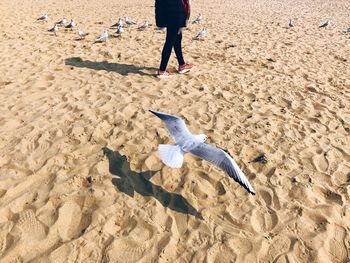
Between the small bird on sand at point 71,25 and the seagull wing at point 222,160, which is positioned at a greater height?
the seagull wing at point 222,160

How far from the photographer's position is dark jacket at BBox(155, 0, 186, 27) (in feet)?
21.3

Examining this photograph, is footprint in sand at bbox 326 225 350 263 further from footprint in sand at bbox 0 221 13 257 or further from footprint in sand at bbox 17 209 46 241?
footprint in sand at bbox 0 221 13 257

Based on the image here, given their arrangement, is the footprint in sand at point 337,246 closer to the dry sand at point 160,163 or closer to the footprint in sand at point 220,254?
the dry sand at point 160,163

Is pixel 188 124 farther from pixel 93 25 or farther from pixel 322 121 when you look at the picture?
pixel 93 25

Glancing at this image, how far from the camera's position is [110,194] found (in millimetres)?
3812

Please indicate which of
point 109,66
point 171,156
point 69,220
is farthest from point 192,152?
point 109,66

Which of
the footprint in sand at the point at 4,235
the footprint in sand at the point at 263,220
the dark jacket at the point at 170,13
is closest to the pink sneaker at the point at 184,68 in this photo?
the dark jacket at the point at 170,13

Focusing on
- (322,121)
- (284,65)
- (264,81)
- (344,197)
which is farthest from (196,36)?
(344,197)

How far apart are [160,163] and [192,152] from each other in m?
0.67

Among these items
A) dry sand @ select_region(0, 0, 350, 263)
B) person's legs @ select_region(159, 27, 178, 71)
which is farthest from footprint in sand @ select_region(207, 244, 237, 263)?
person's legs @ select_region(159, 27, 178, 71)

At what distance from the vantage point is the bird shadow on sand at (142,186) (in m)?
3.73

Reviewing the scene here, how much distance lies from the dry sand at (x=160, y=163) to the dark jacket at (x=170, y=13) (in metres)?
1.20

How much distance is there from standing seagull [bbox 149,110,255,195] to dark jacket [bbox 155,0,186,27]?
309 centimetres

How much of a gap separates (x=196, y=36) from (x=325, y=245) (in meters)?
9.14
